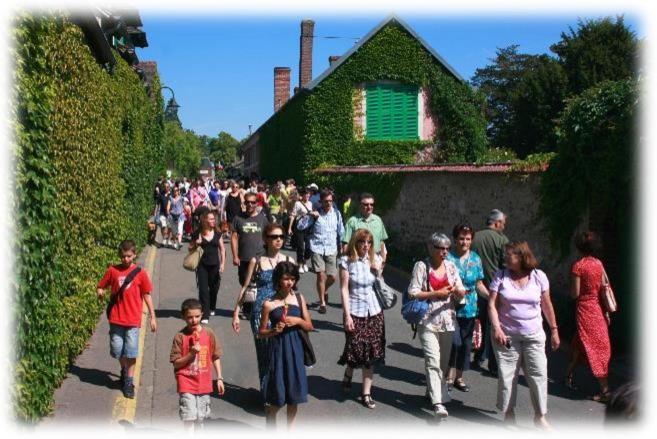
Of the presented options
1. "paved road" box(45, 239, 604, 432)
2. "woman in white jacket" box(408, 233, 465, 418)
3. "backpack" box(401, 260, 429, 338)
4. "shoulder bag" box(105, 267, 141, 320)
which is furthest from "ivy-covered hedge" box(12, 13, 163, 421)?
"woman in white jacket" box(408, 233, 465, 418)

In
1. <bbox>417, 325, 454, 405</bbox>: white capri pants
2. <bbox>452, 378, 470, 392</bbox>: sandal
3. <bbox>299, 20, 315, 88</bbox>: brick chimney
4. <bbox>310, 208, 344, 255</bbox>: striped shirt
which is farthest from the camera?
<bbox>299, 20, 315, 88</bbox>: brick chimney

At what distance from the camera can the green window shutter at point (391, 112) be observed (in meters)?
25.8

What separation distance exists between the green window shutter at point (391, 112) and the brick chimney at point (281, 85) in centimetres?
1730

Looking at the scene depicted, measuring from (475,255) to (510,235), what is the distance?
5.16 metres

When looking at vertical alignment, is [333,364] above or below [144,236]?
below

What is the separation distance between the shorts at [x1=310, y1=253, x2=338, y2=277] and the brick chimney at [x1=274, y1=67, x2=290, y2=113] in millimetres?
31541

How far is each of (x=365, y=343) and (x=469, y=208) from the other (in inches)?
309

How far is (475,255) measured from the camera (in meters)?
7.91

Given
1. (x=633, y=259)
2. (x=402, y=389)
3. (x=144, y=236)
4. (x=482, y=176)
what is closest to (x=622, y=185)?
(x=633, y=259)

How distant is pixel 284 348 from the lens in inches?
252

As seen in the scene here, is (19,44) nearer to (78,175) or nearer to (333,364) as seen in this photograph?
(78,175)

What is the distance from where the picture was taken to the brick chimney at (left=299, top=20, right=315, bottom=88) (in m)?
33.7

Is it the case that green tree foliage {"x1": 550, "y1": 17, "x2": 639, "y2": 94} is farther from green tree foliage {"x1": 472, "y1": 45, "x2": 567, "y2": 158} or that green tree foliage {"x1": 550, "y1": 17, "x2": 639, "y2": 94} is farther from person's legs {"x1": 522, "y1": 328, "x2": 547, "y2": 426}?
person's legs {"x1": 522, "y1": 328, "x2": 547, "y2": 426}

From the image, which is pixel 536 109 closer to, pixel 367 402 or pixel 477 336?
pixel 477 336
